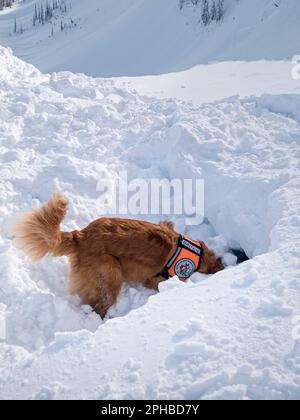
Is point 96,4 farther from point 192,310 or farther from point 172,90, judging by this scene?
point 192,310

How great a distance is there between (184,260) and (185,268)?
0.12 m

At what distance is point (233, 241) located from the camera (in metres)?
4.54

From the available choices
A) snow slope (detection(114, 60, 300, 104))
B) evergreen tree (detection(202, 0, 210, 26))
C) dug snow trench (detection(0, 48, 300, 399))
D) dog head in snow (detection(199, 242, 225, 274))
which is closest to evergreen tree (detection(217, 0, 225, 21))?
evergreen tree (detection(202, 0, 210, 26))

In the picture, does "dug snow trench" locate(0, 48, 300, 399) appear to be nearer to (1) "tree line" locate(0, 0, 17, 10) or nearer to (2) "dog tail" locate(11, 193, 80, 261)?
(2) "dog tail" locate(11, 193, 80, 261)

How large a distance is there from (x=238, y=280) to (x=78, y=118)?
417 cm

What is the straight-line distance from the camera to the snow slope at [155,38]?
8992 millimetres

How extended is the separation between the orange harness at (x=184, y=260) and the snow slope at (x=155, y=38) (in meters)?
5.67

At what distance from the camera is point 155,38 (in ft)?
39.3

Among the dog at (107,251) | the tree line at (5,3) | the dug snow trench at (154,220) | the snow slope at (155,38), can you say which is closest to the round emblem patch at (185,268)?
the dog at (107,251)

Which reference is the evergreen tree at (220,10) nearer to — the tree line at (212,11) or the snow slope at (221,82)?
the tree line at (212,11)

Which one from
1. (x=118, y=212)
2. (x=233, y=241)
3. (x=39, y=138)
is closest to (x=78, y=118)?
(x=39, y=138)

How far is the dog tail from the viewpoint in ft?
11.3

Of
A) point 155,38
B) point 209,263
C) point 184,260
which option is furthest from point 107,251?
point 155,38

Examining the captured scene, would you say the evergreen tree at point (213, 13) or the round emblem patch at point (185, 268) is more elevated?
the evergreen tree at point (213, 13)
